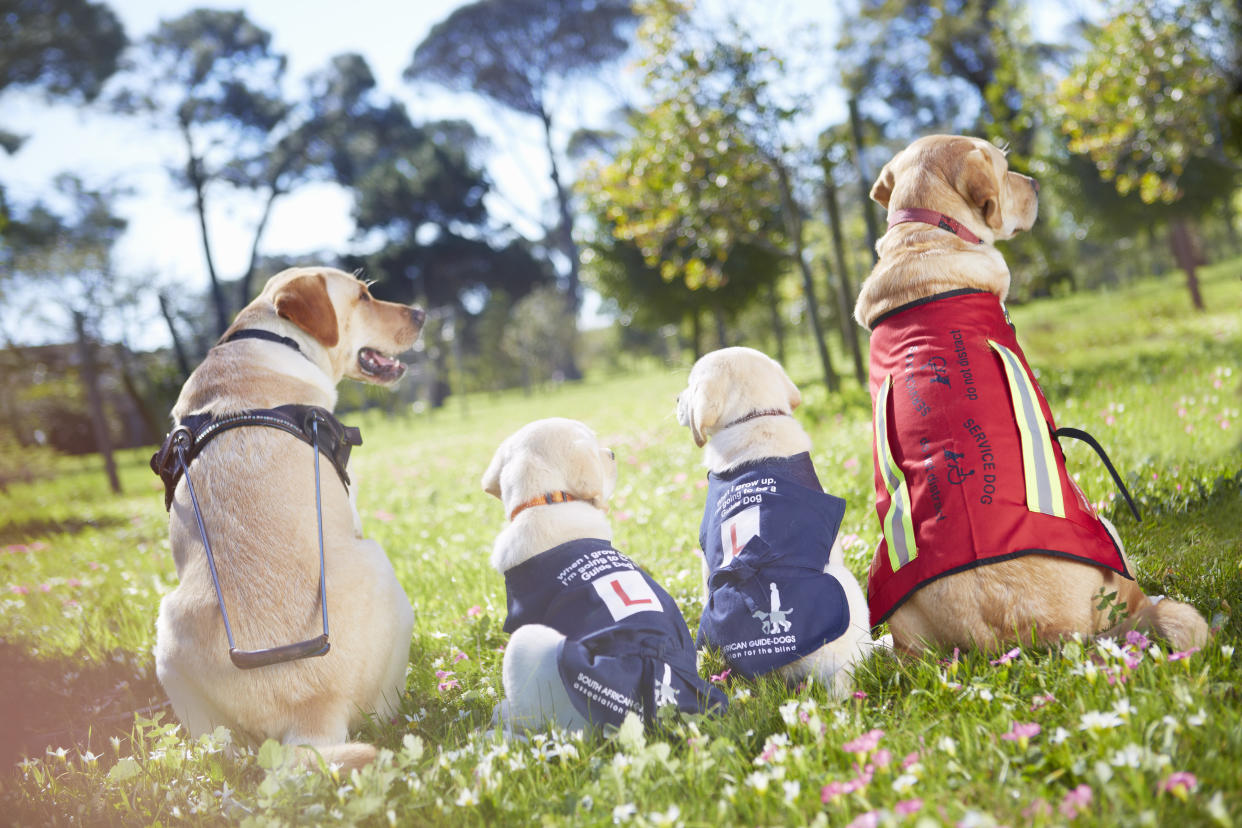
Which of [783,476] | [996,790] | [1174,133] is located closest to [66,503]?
[783,476]

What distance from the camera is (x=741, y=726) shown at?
105 inches

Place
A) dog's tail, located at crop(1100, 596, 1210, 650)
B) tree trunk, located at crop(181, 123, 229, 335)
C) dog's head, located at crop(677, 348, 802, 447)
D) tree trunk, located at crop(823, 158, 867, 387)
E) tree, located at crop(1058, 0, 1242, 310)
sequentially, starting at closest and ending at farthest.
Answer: dog's tail, located at crop(1100, 596, 1210, 650) < dog's head, located at crop(677, 348, 802, 447) < tree, located at crop(1058, 0, 1242, 310) < tree trunk, located at crop(823, 158, 867, 387) < tree trunk, located at crop(181, 123, 229, 335)

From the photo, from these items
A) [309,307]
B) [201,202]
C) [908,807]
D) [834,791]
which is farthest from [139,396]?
[908,807]

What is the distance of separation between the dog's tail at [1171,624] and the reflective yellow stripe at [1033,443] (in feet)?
1.54

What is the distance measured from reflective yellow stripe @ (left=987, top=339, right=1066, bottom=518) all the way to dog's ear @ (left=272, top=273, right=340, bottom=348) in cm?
324

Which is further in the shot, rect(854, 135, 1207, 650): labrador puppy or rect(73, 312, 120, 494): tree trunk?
rect(73, 312, 120, 494): tree trunk

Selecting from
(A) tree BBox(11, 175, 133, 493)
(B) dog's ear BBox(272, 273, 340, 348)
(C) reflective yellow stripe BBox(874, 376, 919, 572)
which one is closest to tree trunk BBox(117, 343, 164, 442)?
(A) tree BBox(11, 175, 133, 493)

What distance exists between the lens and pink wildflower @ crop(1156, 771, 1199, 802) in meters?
1.71

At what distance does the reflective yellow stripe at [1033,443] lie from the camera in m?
2.79

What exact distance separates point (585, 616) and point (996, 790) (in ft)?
4.83

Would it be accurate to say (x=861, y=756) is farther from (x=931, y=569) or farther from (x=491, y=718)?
(x=491, y=718)

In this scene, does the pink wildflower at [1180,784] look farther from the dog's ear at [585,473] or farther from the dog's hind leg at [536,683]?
the dog's ear at [585,473]

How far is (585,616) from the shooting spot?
A: 9.34ft

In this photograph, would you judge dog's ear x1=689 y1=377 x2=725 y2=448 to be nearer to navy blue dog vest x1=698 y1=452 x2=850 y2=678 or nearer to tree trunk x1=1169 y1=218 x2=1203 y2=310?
navy blue dog vest x1=698 y1=452 x2=850 y2=678
